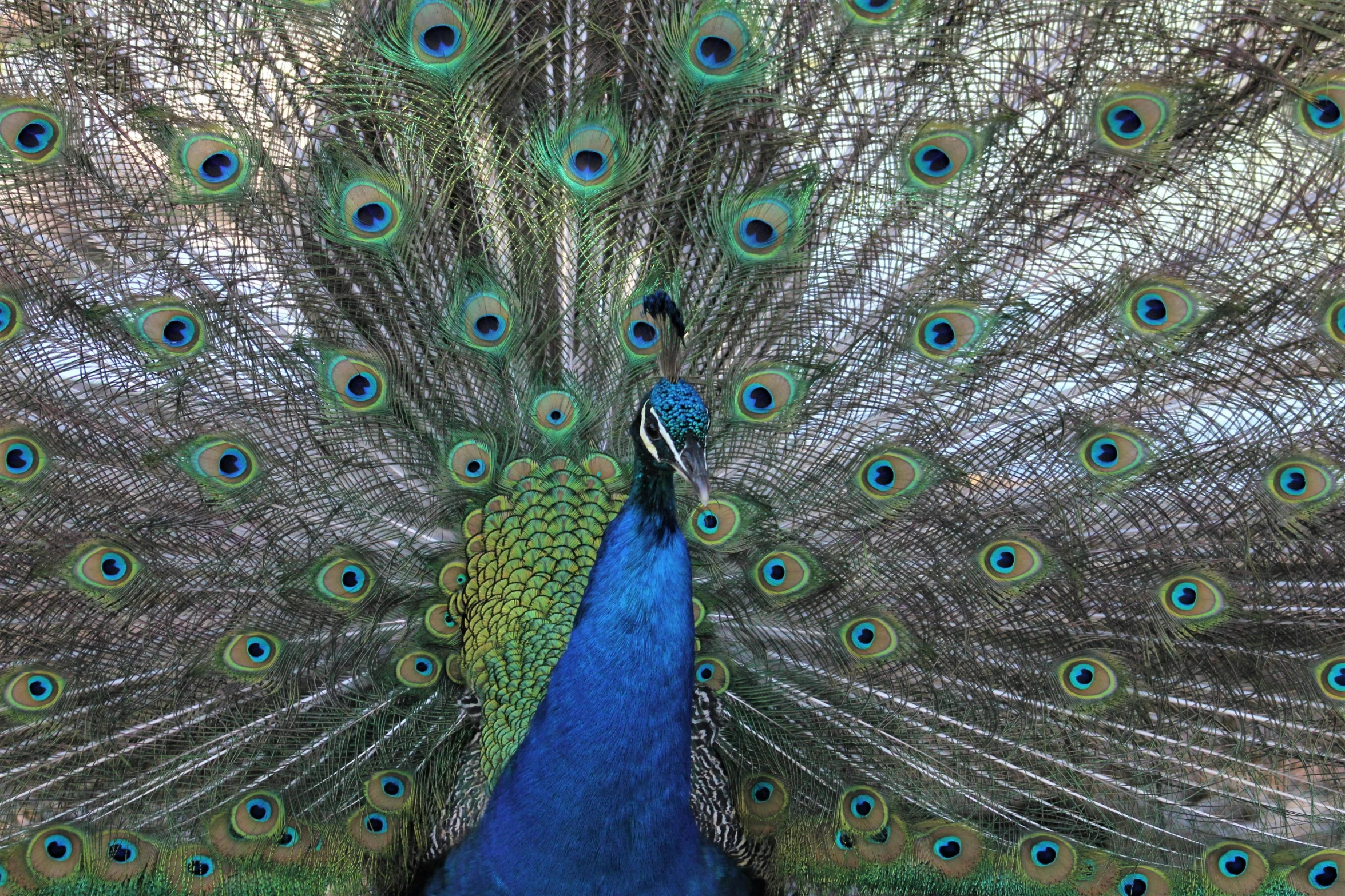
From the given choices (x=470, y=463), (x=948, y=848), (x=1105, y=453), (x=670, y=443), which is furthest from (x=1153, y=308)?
(x=470, y=463)

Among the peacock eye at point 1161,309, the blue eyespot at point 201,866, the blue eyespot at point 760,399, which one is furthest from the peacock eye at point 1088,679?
the blue eyespot at point 201,866

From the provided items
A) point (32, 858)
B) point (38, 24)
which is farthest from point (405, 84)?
point (32, 858)

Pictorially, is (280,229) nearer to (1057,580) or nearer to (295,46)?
(295,46)

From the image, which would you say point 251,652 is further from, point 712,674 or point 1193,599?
point 1193,599

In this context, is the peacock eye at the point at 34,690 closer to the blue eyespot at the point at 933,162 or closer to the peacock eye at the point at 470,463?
the peacock eye at the point at 470,463

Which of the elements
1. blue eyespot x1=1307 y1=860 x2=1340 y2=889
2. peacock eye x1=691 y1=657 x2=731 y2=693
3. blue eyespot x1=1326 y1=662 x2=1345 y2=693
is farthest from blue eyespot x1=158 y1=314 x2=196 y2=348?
blue eyespot x1=1307 y1=860 x2=1340 y2=889

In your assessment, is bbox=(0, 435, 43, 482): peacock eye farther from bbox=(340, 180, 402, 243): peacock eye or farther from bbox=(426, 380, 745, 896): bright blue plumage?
bbox=(426, 380, 745, 896): bright blue plumage
